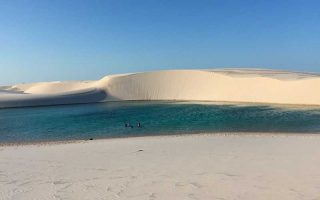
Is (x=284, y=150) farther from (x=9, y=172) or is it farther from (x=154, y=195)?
(x=9, y=172)

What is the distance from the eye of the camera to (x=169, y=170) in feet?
28.2

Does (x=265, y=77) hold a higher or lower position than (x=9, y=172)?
higher

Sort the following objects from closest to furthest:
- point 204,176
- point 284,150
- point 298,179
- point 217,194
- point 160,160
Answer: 1. point 217,194
2. point 298,179
3. point 204,176
4. point 160,160
5. point 284,150

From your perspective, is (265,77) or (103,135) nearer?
(103,135)

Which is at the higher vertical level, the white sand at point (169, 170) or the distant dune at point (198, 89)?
the distant dune at point (198, 89)

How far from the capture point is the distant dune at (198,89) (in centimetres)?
3547

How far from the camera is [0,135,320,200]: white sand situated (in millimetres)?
6793

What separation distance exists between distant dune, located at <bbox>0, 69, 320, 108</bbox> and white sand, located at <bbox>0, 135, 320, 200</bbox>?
22.7 meters

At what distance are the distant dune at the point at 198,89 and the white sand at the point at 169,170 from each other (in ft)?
74.4

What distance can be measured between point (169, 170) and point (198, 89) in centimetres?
3783

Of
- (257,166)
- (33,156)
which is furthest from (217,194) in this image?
(33,156)

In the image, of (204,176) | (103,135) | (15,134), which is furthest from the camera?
(15,134)

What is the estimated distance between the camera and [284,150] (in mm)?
10805

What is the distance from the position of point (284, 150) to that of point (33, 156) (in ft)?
23.7
